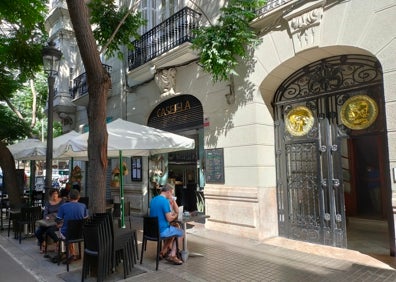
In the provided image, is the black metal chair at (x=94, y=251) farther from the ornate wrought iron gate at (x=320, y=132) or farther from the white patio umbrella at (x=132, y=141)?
the ornate wrought iron gate at (x=320, y=132)

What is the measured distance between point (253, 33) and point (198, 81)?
243cm

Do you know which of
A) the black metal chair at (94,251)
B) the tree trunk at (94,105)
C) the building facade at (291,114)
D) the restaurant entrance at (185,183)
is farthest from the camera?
the restaurant entrance at (185,183)

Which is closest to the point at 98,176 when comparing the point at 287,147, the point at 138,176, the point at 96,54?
the point at 96,54

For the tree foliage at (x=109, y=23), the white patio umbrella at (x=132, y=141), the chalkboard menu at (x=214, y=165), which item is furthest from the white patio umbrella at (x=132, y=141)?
the tree foliage at (x=109, y=23)

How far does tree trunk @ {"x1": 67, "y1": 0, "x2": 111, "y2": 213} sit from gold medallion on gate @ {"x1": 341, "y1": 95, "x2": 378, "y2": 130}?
4912 millimetres

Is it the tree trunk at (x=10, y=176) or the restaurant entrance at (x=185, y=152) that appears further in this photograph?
the tree trunk at (x=10, y=176)

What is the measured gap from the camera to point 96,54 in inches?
221

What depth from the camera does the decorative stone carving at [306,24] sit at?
21.7 ft

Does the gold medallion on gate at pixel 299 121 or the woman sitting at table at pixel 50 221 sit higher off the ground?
the gold medallion on gate at pixel 299 121

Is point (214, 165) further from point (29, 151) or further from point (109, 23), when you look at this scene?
point (29, 151)

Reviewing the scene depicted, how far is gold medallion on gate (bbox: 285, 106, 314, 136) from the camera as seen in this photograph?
294 inches

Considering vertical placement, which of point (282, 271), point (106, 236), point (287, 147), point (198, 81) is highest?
point (198, 81)

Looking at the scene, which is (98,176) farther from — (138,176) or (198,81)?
(138,176)

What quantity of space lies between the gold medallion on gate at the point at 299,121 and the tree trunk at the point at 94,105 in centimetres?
449
